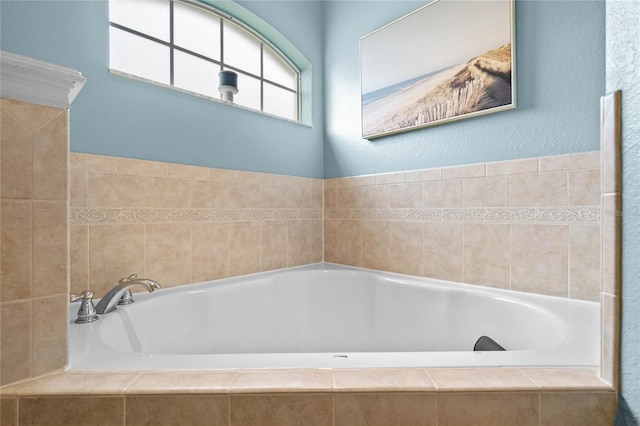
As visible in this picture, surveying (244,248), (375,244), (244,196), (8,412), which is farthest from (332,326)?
(8,412)

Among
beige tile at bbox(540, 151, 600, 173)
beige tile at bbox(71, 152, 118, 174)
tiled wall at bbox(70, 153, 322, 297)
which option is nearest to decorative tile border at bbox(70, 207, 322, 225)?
tiled wall at bbox(70, 153, 322, 297)

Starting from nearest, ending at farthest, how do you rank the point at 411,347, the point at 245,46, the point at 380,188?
the point at 411,347
the point at 380,188
the point at 245,46

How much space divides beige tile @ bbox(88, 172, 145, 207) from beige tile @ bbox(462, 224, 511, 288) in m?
1.61

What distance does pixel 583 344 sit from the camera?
2.70 ft

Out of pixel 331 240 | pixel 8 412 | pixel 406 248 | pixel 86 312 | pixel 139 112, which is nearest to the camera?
pixel 8 412

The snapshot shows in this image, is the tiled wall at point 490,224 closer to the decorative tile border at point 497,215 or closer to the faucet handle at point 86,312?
the decorative tile border at point 497,215

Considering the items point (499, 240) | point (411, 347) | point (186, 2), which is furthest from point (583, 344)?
point (186, 2)

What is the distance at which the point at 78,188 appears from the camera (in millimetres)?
1218

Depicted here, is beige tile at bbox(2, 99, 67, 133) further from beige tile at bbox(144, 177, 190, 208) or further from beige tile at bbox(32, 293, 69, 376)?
beige tile at bbox(144, 177, 190, 208)

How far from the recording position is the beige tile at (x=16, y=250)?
0.67 metres

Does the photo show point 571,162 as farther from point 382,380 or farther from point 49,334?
point 49,334

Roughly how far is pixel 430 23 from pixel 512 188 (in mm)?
999

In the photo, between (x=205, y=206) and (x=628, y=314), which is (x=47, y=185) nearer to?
(x=205, y=206)

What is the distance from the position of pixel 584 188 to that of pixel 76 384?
1760mm
